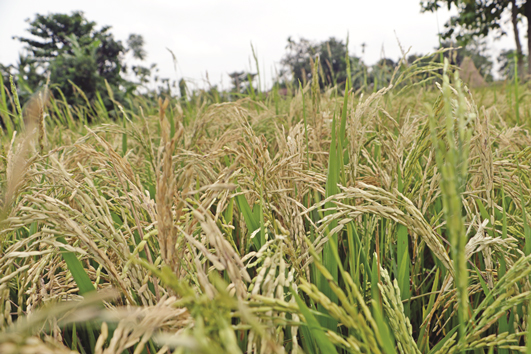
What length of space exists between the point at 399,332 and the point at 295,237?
286 mm

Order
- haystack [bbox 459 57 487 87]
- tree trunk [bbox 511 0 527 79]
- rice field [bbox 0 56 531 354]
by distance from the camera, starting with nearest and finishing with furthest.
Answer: rice field [bbox 0 56 531 354] < haystack [bbox 459 57 487 87] < tree trunk [bbox 511 0 527 79]

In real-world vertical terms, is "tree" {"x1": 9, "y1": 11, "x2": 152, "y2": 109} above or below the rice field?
above

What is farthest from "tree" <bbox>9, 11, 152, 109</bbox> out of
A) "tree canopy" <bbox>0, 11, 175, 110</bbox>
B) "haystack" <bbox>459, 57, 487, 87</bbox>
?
"haystack" <bbox>459, 57, 487, 87</bbox>

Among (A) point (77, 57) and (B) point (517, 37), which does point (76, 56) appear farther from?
(B) point (517, 37)

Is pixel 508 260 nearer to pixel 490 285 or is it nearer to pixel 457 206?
pixel 490 285

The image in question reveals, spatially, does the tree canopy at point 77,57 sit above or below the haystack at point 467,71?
above

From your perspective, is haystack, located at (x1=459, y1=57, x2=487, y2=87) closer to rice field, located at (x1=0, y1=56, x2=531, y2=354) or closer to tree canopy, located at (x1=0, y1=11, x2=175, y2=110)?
rice field, located at (x1=0, y1=56, x2=531, y2=354)

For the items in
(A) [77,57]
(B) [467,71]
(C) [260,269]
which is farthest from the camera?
(A) [77,57]

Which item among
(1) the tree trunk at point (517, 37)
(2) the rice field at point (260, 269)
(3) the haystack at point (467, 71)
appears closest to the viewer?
(2) the rice field at point (260, 269)

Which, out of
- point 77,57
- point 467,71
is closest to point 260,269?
point 467,71

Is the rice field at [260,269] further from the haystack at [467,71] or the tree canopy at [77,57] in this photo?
the tree canopy at [77,57]

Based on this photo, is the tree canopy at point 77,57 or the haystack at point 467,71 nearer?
the haystack at point 467,71

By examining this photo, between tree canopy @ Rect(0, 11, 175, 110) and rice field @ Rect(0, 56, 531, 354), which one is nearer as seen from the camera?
rice field @ Rect(0, 56, 531, 354)

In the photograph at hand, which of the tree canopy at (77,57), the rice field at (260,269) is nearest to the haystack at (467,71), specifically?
the rice field at (260,269)
